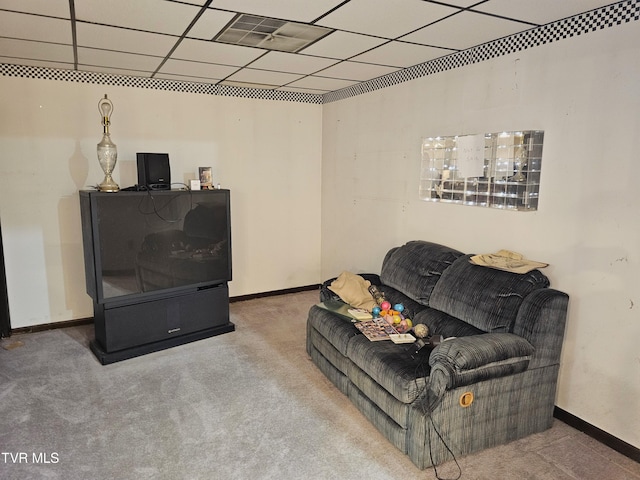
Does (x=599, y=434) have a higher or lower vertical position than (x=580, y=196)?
lower

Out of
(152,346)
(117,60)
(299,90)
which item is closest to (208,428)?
(152,346)

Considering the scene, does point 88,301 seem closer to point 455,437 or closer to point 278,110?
point 278,110

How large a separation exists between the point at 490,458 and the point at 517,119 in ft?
6.79

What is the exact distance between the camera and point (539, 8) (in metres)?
2.32

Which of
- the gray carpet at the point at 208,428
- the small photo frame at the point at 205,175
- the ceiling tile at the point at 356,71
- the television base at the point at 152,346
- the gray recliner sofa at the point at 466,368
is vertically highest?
the ceiling tile at the point at 356,71

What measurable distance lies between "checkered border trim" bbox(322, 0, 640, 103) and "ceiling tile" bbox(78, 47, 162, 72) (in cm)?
207

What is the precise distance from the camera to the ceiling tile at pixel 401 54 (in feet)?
10.1

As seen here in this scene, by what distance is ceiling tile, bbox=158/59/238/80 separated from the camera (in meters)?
3.60

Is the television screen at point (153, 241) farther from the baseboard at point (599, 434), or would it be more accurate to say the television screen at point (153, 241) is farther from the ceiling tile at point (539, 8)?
the baseboard at point (599, 434)

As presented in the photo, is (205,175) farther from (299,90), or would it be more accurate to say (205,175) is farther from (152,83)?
(299,90)

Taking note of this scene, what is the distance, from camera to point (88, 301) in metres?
4.23

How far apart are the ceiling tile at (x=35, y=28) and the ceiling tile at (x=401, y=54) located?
2.01 m

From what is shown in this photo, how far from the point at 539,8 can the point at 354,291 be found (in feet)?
7.24

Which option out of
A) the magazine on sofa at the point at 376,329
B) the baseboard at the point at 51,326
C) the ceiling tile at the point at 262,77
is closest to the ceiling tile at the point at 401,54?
the ceiling tile at the point at 262,77
